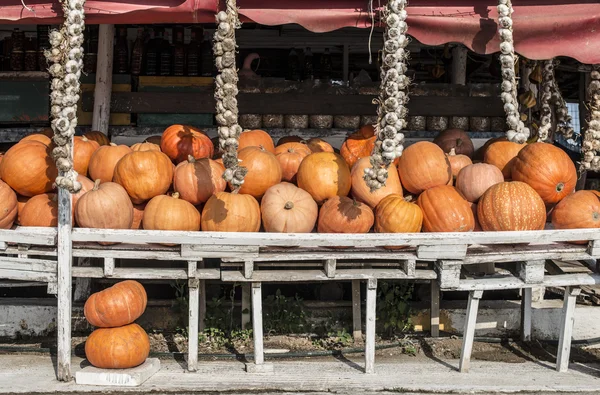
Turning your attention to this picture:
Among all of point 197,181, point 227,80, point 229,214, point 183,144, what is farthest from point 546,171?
point 183,144

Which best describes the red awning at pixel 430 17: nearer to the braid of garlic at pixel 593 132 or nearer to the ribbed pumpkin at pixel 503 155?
the braid of garlic at pixel 593 132

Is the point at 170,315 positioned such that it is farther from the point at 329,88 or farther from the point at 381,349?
the point at 329,88

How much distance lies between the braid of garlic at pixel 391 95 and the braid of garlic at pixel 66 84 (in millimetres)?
2201

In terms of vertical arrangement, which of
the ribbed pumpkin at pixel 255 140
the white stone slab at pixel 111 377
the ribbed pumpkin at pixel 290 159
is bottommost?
the white stone slab at pixel 111 377

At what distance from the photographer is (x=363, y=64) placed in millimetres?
10320

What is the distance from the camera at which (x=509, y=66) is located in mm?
5441

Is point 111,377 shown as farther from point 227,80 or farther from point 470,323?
point 470,323

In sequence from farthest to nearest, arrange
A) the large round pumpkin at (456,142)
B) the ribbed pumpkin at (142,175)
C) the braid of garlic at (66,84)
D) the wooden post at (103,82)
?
the wooden post at (103,82)
the large round pumpkin at (456,142)
the ribbed pumpkin at (142,175)
the braid of garlic at (66,84)

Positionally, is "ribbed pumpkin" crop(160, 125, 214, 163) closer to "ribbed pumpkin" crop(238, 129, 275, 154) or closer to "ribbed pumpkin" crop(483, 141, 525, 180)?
"ribbed pumpkin" crop(238, 129, 275, 154)

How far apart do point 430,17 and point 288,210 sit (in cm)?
187

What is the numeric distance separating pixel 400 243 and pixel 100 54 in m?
4.02

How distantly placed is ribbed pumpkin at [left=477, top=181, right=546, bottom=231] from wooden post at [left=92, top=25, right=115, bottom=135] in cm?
407

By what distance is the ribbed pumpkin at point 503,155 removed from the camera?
6617mm

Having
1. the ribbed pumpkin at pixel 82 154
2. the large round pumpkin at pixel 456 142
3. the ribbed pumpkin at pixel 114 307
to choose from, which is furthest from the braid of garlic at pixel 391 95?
the ribbed pumpkin at pixel 82 154
